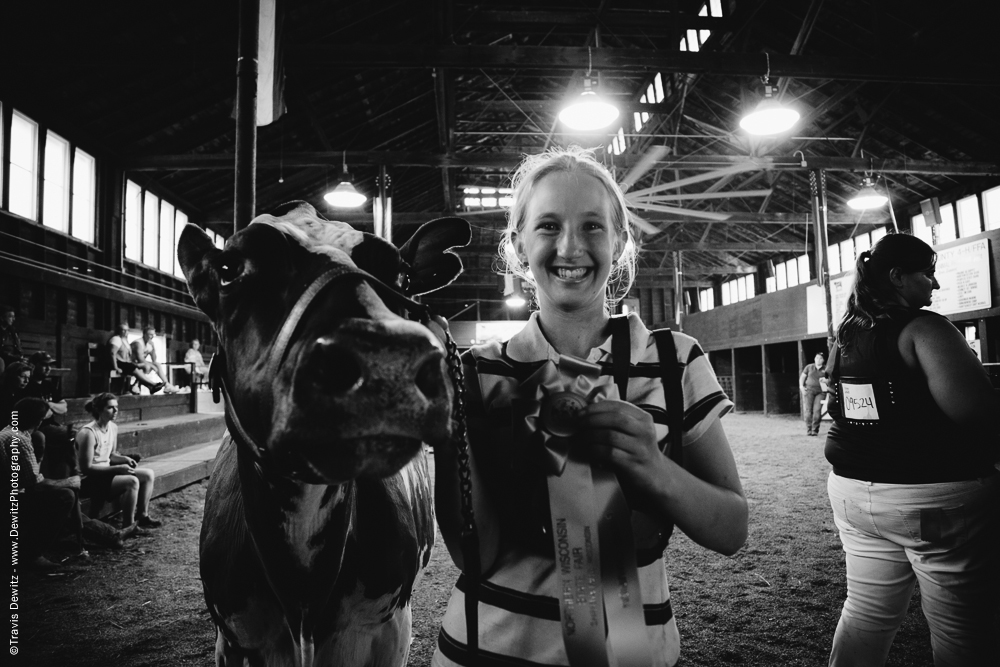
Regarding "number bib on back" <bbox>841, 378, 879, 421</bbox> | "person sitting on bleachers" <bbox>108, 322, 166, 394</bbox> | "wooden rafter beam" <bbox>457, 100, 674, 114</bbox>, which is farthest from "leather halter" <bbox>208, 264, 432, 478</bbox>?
"wooden rafter beam" <bbox>457, 100, 674, 114</bbox>

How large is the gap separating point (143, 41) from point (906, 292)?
1071 cm

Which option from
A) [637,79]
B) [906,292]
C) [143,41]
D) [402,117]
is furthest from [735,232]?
[906,292]

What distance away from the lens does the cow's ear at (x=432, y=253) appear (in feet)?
4.86

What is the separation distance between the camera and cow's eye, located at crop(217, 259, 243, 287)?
1.17 meters

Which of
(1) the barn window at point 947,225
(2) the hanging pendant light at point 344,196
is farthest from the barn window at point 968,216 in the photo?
(2) the hanging pendant light at point 344,196

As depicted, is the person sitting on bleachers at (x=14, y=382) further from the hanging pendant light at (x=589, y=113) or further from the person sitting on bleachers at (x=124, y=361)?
the hanging pendant light at (x=589, y=113)

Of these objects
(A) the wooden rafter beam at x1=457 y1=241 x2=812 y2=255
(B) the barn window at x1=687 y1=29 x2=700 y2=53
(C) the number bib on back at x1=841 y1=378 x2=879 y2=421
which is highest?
(B) the barn window at x1=687 y1=29 x2=700 y2=53

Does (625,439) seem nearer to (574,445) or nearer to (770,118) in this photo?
(574,445)

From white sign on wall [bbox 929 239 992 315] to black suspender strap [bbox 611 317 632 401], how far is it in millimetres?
12245

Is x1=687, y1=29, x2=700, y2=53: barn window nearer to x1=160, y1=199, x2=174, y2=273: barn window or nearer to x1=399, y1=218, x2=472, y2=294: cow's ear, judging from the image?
x1=160, y1=199, x2=174, y2=273: barn window

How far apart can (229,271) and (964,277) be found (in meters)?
13.3

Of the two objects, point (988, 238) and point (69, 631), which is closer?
point (69, 631)

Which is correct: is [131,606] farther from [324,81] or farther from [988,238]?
[988,238]

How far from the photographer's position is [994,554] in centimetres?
Answer: 169
